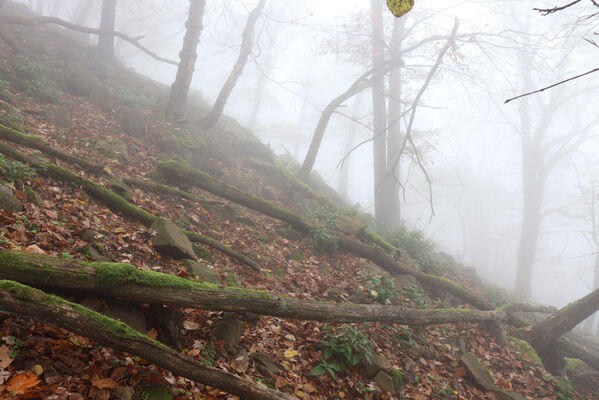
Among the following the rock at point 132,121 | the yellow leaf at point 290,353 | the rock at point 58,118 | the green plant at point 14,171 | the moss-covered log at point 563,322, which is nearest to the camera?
the yellow leaf at point 290,353

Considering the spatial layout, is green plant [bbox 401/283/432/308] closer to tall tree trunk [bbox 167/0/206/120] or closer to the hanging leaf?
the hanging leaf

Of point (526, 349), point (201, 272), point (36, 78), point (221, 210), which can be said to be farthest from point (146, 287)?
point (36, 78)

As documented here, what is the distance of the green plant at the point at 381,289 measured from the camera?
20.0ft

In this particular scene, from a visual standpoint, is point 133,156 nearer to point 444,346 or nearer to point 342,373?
point 342,373

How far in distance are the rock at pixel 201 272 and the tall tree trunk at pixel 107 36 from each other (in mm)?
13528

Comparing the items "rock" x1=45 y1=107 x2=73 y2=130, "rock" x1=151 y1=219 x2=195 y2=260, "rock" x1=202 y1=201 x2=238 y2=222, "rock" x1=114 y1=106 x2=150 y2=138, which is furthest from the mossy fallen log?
"rock" x1=114 y1=106 x2=150 y2=138

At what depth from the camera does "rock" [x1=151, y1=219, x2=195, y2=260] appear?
470 cm

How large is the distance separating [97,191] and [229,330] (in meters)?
3.30

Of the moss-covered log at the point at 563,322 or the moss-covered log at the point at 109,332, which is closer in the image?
the moss-covered log at the point at 109,332

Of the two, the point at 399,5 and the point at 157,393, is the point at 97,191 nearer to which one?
the point at 157,393

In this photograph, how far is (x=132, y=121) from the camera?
997 cm

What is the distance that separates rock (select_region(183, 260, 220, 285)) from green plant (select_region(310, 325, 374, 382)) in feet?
5.52

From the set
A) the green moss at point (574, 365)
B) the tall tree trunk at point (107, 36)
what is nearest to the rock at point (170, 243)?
the green moss at point (574, 365)

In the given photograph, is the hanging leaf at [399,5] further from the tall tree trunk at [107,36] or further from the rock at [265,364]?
the tall tree trunk at [107,36]
